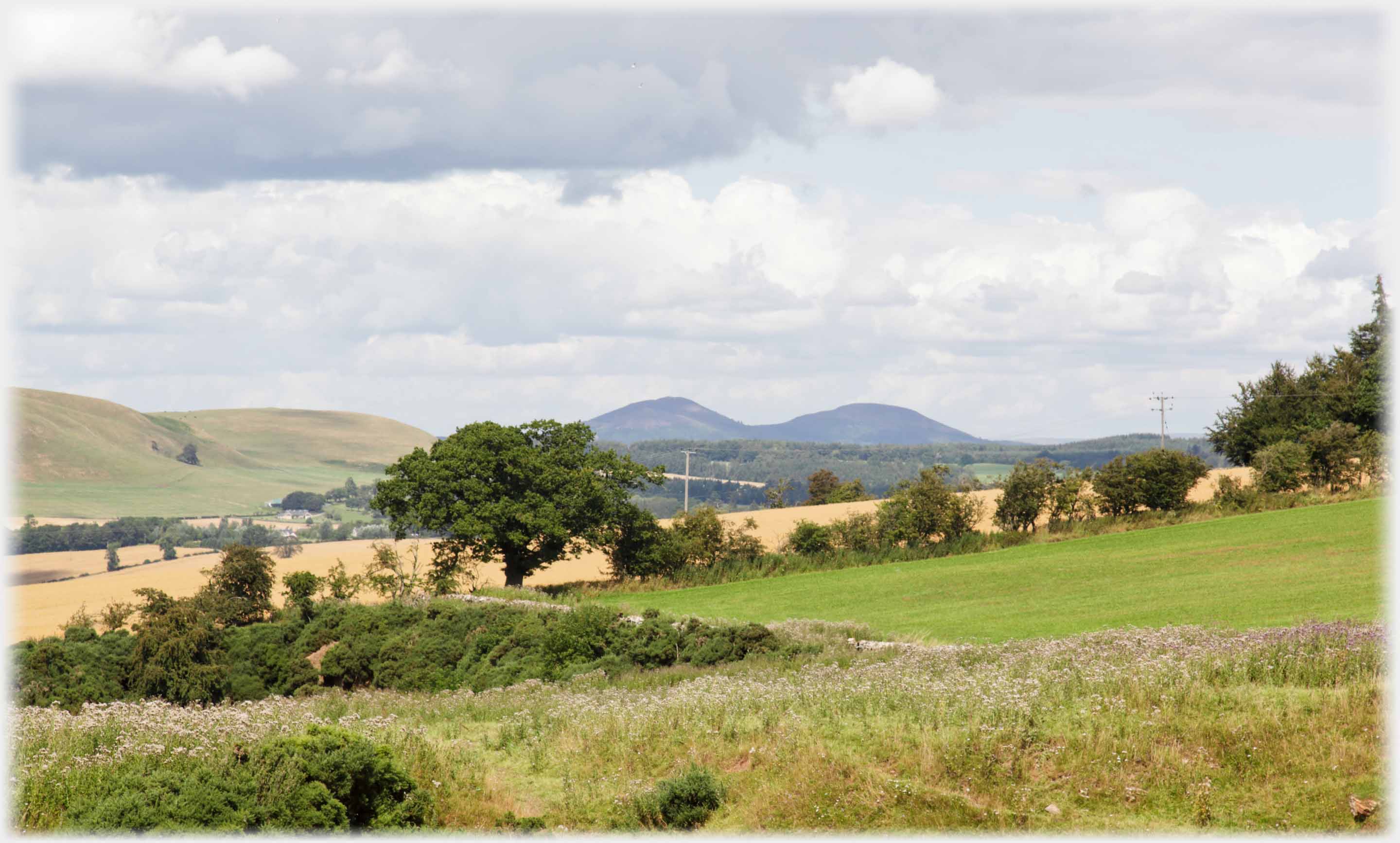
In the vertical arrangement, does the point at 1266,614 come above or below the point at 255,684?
above

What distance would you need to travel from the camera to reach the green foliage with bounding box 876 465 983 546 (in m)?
41.8

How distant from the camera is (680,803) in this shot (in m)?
9.95

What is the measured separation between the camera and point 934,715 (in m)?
11.9

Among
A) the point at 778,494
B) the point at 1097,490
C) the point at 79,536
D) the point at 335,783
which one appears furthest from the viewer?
the point at 79,536

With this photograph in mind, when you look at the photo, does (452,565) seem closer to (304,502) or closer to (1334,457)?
Result: (1334,457)

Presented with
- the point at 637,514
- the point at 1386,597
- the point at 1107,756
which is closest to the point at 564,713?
the point at 1107,756

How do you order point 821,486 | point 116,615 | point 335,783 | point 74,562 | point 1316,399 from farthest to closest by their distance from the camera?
point 74,562
point 821,486
point 1316,399
point 116,615
point 335,783

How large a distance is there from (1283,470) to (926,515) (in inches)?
592

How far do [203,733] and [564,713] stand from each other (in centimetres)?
453

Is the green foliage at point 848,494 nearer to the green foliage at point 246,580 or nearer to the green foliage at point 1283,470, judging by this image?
the green foliage at point 1283,470

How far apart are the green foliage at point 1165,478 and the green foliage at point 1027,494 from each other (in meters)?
3.61

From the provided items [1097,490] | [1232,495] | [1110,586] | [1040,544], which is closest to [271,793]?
[1110,586]

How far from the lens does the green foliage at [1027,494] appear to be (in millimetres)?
42250

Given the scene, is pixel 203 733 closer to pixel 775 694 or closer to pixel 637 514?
pixel 775 694
